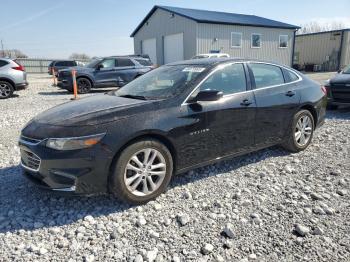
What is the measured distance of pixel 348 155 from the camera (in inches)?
195

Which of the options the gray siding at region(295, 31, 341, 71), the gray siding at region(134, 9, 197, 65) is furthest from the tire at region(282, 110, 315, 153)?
the gray siding at region(295, 31, 341, 71)

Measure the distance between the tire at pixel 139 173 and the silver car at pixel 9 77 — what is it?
1113cm

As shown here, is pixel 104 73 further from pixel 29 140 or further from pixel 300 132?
pixel 29 140

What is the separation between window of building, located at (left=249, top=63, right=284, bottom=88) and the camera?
4543 millimetres

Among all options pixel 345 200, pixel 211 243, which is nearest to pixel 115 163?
pixel 211 243

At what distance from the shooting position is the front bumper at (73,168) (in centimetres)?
311

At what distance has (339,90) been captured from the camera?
8.30m

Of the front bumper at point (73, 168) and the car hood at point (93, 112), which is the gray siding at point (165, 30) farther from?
the front bumper at point (73, 168)

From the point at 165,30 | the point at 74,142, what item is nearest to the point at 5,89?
the point at 74,142

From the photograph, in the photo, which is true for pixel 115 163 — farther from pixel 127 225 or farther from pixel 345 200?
pixel 345 200

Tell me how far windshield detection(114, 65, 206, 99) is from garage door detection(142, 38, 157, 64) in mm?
24320

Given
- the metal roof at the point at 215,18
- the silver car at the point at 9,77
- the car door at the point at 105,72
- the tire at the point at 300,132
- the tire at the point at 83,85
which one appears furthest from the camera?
the metal roof at the point at 215,18

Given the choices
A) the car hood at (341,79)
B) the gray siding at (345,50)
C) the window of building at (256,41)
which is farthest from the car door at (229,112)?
the gray siding at (345,50)

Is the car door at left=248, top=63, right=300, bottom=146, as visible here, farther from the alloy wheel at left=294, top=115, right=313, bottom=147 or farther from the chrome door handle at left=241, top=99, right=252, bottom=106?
the alloy wheel at left=294, top=115, right=313, bottom=147
